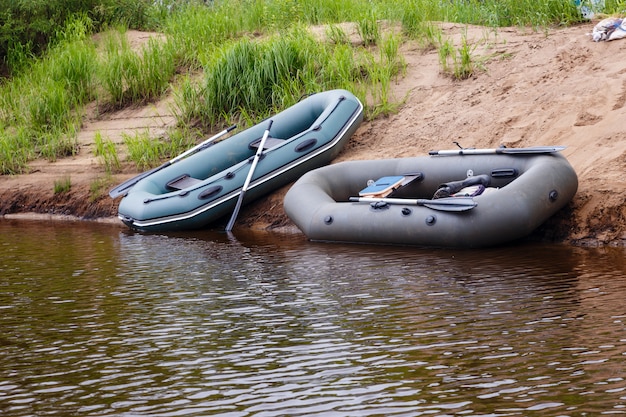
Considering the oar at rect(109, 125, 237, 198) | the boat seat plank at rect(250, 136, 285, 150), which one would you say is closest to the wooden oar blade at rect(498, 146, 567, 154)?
→ the boat seat plank at rect(250, 136, 285, 150)

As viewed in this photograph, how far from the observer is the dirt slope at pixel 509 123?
8.16 meters

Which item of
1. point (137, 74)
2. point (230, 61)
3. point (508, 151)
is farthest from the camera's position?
point (137, 74)

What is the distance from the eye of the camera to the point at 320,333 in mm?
5328

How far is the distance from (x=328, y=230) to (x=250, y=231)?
4.93 ft

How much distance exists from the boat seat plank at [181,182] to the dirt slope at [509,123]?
2.26 ft

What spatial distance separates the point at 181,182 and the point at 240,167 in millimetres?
776

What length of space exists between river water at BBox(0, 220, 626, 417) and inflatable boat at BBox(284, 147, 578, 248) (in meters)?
0.17

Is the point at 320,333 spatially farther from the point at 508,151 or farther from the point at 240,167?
the point at 240,167

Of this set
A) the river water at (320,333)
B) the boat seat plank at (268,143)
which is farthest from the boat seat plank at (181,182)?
the river water at (320,333)

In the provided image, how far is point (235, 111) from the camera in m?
12.1

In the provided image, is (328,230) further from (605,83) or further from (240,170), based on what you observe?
(605,83)

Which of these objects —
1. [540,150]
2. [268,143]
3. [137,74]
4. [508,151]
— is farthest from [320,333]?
[137,74]

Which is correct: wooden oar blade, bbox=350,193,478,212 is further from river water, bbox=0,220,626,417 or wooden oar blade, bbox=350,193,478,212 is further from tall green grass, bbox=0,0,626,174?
tall green grass, bbox=0,0,626,174

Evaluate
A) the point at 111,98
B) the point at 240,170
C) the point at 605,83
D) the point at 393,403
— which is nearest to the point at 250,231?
the point at 240,170
